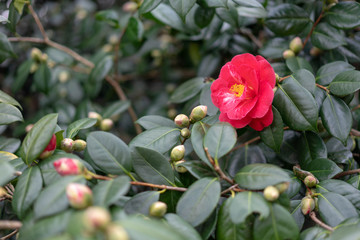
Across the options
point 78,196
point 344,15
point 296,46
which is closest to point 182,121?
point 78,196

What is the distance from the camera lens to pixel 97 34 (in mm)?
1767

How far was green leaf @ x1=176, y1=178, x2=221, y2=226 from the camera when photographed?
0.66 m

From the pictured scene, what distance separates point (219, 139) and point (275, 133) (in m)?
0.19

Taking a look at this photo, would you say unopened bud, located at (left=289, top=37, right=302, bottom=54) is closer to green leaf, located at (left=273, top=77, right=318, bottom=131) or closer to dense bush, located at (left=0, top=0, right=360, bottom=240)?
dense bush, located at (left=0, top=0, right=360, bottom=240)

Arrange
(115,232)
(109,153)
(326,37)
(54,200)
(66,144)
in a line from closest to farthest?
(115,232) < (54,200) < (109,153) < (66,144) < (326,37)

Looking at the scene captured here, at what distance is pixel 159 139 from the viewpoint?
855 millimetres

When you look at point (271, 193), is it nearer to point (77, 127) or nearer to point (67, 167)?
point (67, 167)

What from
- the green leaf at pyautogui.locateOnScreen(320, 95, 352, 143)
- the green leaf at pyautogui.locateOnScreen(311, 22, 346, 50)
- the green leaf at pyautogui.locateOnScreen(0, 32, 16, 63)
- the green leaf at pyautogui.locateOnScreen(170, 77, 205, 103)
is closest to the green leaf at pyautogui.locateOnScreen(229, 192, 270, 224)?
the green leaf at pyautogui.locateOnScreen(320, 95, 352, 143)

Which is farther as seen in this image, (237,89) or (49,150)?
(237,89)

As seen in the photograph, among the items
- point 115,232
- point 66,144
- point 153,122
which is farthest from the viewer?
point 153,122

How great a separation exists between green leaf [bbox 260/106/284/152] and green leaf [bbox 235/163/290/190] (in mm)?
166

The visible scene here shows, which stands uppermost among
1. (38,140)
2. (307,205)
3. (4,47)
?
(4,47)

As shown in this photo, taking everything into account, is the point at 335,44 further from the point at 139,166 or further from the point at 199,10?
the point at 139,166

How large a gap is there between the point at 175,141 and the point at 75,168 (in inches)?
11.4
